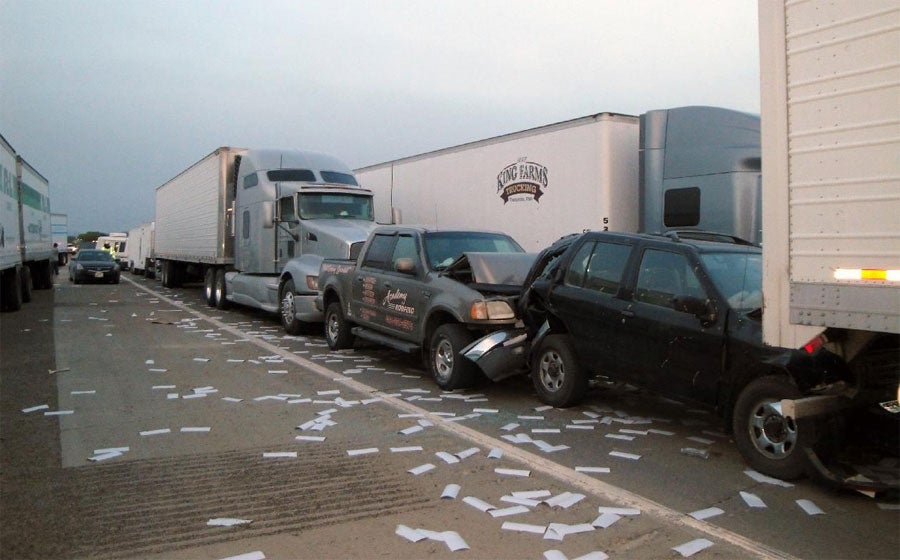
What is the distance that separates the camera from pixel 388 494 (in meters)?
4.91

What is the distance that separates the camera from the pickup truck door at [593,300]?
6777 mm

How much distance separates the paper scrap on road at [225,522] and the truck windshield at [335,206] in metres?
10.7

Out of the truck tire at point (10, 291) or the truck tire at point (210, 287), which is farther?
the truck tire at point (210, 287)

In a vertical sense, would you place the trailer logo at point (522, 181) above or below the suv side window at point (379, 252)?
above

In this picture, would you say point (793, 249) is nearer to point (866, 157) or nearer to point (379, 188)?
point (866, 157)

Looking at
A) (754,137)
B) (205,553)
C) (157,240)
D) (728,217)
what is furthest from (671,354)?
(157,240)

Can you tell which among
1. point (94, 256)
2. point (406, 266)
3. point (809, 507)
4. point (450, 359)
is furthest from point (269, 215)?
point (94, 256)

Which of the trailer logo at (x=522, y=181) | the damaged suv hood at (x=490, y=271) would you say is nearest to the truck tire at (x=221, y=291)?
the trailer logo at (x=522, y=181)

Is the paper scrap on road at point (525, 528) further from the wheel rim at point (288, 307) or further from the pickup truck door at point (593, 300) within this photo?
the wheel rim at point (288, 307)

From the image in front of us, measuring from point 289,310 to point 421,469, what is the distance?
8.67m

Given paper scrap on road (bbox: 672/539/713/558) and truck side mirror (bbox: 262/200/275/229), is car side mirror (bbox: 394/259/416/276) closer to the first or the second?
paper scrap on road (bbox: 672/539/713/558)

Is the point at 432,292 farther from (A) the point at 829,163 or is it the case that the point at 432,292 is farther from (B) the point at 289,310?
(B) the point at 289,310

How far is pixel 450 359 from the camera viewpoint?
8.23 meters

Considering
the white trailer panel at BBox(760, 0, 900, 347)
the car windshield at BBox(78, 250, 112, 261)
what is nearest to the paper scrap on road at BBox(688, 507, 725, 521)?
the white trailer panel at BBox(760, 0, 900, 347)
